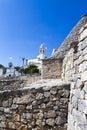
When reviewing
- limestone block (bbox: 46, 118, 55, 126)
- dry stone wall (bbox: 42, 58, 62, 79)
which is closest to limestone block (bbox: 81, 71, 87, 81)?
limestone block (bbox: 46, 118, 55, 126)

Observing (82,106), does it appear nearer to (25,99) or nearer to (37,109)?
(37,109)

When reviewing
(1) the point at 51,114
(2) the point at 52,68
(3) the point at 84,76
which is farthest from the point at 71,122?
(2) the point at 52,68

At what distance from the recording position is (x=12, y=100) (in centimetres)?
493

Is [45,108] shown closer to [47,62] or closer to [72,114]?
[72,114]

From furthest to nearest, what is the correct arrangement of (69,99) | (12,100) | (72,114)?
(12,100), (69,99), (72,114)

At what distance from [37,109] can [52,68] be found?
35.2 feet

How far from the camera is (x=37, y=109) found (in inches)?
185

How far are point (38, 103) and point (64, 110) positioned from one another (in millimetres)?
543

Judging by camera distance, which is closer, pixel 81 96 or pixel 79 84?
pixel 81 96

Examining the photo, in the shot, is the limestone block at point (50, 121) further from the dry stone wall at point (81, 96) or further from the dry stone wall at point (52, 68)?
the dry stone wall at point (52, 68)

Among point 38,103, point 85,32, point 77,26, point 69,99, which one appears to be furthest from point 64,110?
point 77,26

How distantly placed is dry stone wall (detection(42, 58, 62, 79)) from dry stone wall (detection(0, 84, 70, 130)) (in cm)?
965

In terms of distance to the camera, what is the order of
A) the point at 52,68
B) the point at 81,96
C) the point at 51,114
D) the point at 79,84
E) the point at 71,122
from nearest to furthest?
the point at 81,96 → the point at 79,84 → the point at 71,122 → the point at 51,114 → the point at 52,68

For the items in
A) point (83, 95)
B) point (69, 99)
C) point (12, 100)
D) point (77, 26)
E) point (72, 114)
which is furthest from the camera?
point (77, 26)
